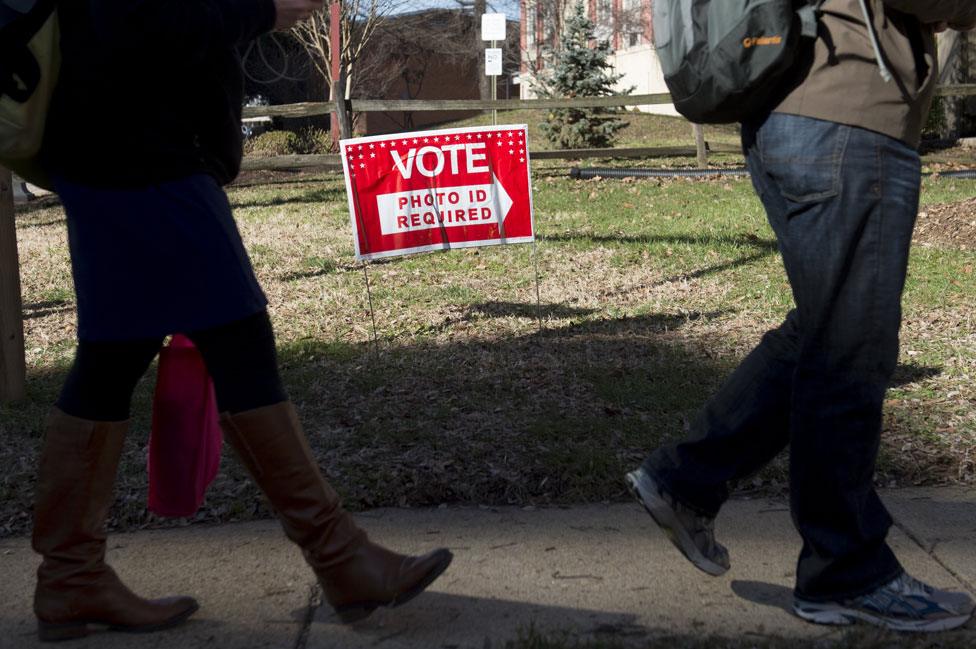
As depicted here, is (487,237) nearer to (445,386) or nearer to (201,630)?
(445,386)

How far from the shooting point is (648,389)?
482 centimetres

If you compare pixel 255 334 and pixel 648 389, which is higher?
pixel 255 334

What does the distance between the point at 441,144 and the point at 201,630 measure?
3.38 meters

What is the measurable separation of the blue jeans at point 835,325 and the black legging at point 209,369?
1.16 m

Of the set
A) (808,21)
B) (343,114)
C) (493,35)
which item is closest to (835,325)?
(808,21)

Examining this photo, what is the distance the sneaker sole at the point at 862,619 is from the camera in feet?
8.59

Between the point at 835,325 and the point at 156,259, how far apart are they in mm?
1499

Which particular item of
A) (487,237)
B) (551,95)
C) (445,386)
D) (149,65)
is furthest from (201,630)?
(551,95)

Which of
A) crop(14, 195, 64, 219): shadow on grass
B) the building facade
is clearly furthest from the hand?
the building facade

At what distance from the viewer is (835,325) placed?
2.52 m

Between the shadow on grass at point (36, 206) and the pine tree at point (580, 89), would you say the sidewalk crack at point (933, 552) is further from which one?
the pine tree at point (580, 89)

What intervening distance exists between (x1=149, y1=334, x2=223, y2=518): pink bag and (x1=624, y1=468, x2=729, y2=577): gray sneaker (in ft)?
3.65

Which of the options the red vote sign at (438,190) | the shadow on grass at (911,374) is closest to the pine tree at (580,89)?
the red vote sign at (438,190)

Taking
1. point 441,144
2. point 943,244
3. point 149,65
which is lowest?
point 943,244
